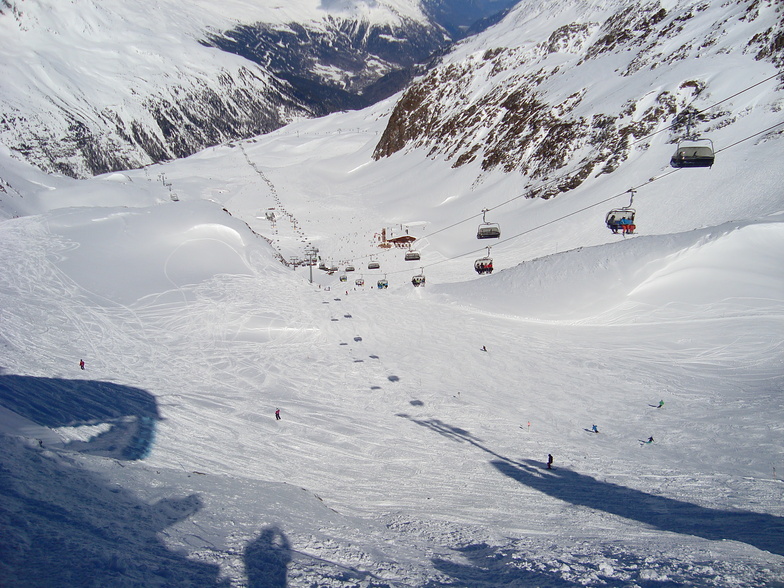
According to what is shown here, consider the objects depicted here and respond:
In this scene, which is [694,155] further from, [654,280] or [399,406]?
[399,406]

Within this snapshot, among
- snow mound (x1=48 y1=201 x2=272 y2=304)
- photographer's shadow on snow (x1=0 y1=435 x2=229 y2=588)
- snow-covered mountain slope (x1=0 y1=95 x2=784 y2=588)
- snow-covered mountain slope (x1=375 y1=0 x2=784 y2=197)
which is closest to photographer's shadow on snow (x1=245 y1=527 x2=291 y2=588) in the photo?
snow-covered mountain slope (x1=0 y1=95 x2=784 y2=588)

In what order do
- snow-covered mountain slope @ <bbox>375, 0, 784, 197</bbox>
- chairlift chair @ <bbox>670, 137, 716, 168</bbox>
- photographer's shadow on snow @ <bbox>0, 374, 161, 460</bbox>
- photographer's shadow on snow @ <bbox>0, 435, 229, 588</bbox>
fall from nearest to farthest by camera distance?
photographer's shadow on snow @ <bbox>0, 435, 229, 588</bbox> < photographer's shadow on snow @ <bbox>0, 374, 161, 460</bbox> < chairlift chair @ <bbox>670, 137, 716, 168</bbox> < snow-covered mountain slope @ <bbox>375, 0, 784, 197</bbox>

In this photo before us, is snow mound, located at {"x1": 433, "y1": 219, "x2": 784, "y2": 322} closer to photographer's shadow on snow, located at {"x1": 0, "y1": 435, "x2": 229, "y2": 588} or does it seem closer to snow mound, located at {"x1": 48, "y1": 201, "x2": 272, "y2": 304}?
snow mound, located at {"x1": 48, "y1": 201, "x2": 272, "y2": 304}

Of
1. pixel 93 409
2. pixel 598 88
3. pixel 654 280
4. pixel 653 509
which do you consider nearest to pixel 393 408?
pixel 653 509

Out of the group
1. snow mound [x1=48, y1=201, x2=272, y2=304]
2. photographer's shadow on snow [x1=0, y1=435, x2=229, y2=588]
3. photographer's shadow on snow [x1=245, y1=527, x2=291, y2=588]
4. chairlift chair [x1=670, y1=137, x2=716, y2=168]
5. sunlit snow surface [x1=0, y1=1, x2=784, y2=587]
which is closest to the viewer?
photographer's shadow on snow [x1=0, y1=435, x2=229, y2=588]

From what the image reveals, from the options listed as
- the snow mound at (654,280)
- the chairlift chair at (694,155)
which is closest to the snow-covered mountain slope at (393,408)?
the snow mound at (654,280)

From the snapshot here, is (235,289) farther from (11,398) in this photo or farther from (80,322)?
(11,398)

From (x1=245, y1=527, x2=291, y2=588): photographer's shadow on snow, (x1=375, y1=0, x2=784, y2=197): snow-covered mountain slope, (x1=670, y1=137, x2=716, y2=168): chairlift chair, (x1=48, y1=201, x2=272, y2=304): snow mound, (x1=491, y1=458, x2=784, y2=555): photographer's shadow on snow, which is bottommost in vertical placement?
(x1=245, y1=527, x2=291, y2=588): photographer's shadow on snow
